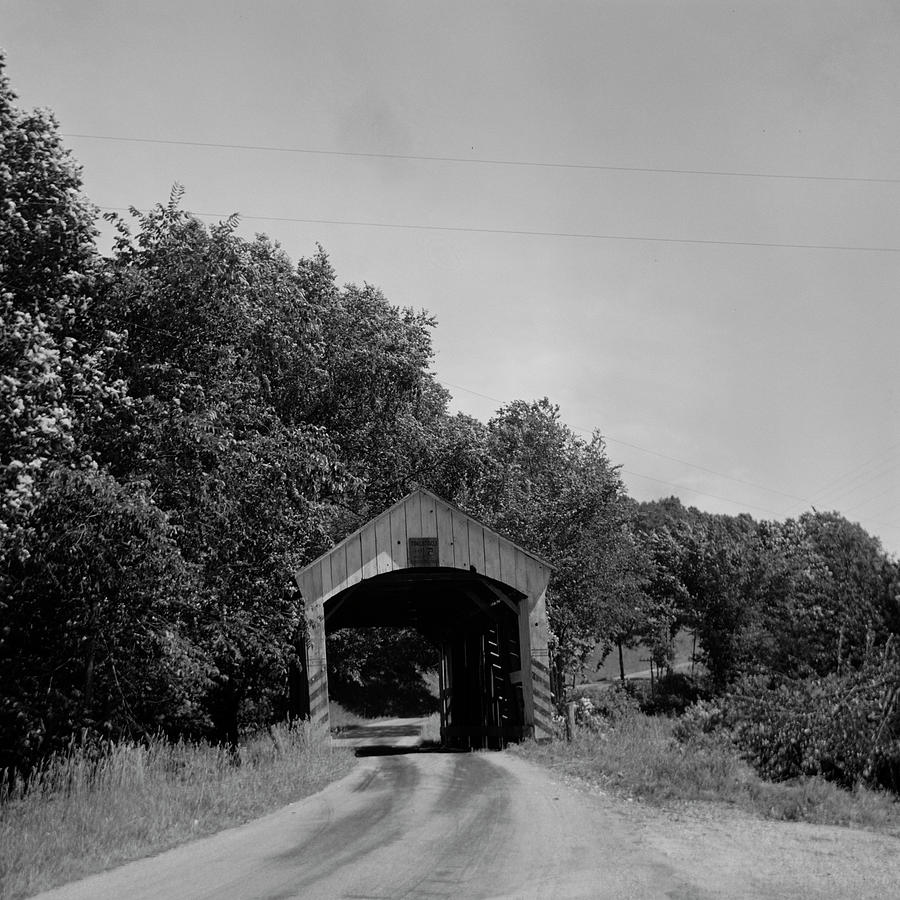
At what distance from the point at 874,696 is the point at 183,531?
11149mm

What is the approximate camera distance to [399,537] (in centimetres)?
1895

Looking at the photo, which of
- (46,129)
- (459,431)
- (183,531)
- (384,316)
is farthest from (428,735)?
(46,129)

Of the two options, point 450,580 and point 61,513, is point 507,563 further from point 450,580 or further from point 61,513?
point 61,513

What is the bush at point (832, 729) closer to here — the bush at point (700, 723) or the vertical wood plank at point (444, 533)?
the bush at point (700, 723)

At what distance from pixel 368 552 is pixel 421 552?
3.54ft

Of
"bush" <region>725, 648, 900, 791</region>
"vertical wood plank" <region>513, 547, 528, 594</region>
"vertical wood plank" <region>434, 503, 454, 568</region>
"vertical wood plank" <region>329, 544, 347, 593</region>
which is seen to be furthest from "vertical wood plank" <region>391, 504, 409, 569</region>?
"bush" <region>725, 648, 900, 791</region>

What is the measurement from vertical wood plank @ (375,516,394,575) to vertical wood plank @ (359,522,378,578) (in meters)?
0.06

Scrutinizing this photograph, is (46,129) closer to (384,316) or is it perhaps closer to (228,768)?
(228,768)

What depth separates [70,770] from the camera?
38.3 ft

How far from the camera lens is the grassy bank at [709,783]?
35.8 ft

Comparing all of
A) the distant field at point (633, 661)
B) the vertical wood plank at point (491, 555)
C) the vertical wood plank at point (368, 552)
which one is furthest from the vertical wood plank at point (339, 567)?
the distant field at point (633, 661)

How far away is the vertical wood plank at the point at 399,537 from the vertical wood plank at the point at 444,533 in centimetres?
69

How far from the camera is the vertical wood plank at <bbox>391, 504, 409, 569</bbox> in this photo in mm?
18828

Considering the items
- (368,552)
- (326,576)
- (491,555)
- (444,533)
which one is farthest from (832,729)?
(326,576)
